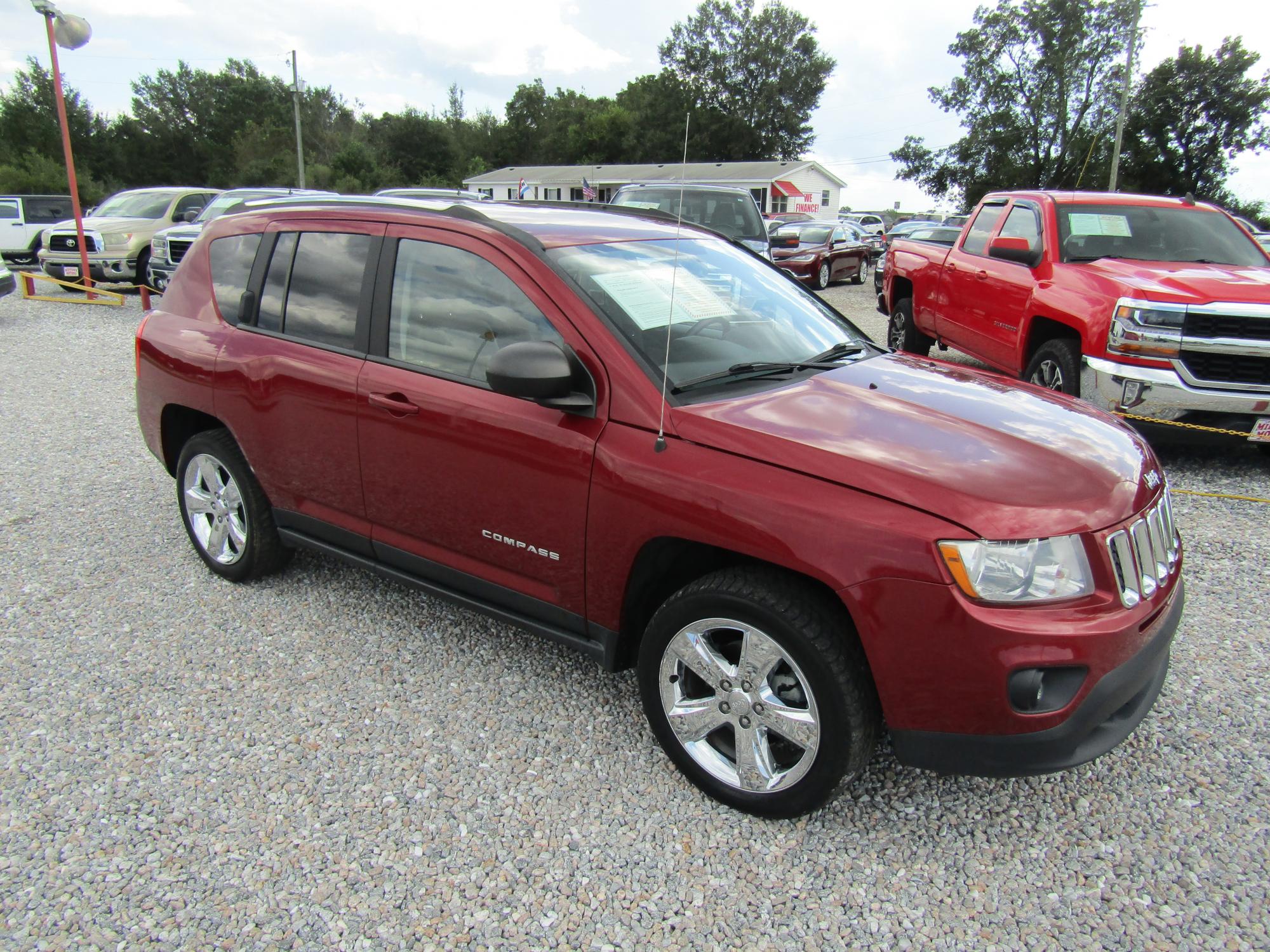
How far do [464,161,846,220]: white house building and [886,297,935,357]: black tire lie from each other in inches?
1538

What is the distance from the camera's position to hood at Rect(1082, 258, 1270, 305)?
17.7 feet

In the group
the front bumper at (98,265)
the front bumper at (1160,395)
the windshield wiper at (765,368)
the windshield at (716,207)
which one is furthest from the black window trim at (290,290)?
the front bumper at (98,265)

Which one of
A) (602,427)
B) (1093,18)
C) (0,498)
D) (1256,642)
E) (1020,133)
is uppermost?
(1093,18)

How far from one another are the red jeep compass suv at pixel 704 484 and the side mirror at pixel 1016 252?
12.1 feet

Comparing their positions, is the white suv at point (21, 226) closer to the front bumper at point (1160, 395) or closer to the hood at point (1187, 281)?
the hood at point (1187, 281)

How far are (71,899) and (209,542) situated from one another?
2.14m

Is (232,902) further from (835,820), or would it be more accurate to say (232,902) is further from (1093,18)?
(1093,18)

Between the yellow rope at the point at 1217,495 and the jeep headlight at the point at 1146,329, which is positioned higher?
the jeep headlight at the point at 1146,329

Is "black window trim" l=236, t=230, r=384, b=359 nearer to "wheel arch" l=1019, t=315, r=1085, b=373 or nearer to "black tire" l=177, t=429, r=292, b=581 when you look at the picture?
"black tire" l=177, t=429, r=292, b=581

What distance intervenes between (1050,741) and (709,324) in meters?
1.69

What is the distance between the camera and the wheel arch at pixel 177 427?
4.18m

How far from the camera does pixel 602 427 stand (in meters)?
2.66

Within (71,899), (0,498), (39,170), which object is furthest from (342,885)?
(39,170)

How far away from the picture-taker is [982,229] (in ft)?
25.9
